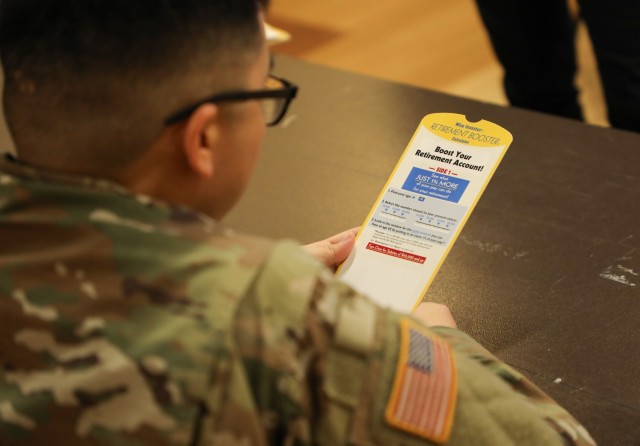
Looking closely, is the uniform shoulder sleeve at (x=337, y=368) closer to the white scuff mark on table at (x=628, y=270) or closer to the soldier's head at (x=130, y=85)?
the soldier's head at (x=130, y=85)

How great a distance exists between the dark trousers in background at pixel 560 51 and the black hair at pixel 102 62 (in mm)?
1017

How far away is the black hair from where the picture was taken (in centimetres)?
60

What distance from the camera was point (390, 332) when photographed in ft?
1.95

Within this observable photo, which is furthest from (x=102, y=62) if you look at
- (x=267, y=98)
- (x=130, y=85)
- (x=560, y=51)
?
(x=560, y=51)

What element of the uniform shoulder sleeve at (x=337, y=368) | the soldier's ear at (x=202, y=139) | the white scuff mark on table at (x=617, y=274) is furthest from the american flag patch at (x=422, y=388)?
the white scuff mark on table at (x=617, y=274)

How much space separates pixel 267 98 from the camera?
0.67 meters

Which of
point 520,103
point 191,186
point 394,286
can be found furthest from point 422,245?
point 520,103

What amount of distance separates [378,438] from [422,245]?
381mm

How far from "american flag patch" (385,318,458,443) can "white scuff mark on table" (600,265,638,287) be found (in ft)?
1.48

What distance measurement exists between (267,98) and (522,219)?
1.80ft

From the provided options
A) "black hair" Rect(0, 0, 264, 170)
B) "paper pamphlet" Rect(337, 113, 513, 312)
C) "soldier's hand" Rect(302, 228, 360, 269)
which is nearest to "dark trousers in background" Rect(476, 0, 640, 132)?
"paper pamphlet" Rect(337, 113, 513, 312)

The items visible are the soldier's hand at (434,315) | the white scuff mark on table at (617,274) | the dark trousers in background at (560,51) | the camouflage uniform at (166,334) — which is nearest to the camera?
the camouflage uniform at (166,334)

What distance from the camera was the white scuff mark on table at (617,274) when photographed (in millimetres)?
1010

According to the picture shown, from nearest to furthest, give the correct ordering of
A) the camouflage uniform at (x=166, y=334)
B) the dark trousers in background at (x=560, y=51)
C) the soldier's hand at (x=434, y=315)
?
1. the camouflage uniform at (x=166, y=334)
2. the soldier's hand at (x=434, y=315)
3. the dark trousers in background at (x=560, y=51)
